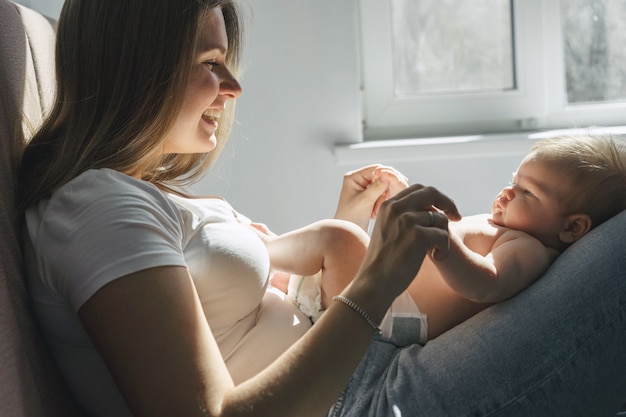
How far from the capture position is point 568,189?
127 cm

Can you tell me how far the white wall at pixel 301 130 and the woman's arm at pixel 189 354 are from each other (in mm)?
1294

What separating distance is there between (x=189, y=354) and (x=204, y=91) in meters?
0.45

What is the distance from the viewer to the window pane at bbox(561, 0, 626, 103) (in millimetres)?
2299

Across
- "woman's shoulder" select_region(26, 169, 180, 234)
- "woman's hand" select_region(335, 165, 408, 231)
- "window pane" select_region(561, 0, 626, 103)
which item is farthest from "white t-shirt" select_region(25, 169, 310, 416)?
"window pane" select_region(561, 0, 626, 103)

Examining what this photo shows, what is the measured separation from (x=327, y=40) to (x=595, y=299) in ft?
4.38

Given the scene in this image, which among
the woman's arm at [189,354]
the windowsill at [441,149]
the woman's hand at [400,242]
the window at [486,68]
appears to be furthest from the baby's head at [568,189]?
the window at [486,68]

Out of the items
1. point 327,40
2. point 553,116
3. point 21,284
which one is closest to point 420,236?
point 21,284

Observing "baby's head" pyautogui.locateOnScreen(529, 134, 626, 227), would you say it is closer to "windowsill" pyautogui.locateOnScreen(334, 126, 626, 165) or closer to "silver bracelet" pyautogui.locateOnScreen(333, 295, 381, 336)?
"silver bracelet" pyautogui.locateOnScreen(333, 295, 381, 336)

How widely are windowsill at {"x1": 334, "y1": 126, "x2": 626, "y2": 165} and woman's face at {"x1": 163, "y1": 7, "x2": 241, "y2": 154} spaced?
3.15 feet

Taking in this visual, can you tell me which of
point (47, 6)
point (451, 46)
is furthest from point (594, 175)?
point (47, 6)

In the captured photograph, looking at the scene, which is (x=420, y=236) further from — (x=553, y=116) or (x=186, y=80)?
(x=553, y=116)

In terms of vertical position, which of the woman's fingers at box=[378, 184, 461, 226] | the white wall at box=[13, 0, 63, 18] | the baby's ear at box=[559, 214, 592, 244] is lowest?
the baby's ear at box=[559, 214, 592, 244]

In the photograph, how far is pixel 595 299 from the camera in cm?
101

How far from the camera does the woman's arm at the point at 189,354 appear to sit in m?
0.81
